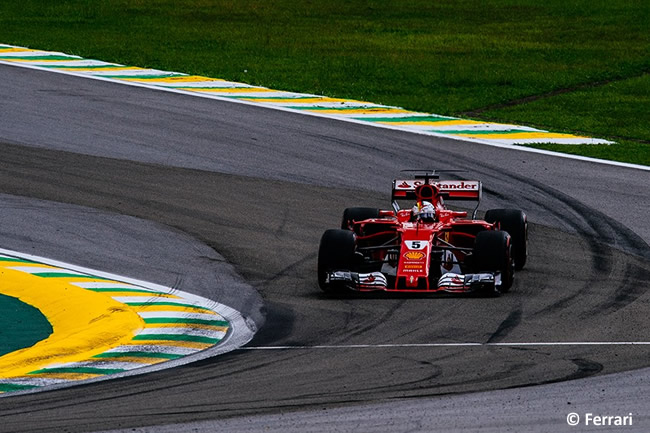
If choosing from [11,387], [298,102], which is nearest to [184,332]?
[11,387]

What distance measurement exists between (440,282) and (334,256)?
125 cm

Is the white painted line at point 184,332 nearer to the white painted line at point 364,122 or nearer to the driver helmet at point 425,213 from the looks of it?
the driver helmet at point 425,213

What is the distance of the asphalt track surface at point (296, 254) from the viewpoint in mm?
10414

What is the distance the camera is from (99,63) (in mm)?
28828

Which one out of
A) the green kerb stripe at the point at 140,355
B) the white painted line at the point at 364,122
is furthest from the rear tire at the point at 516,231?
the white painted line at the point at 364,122

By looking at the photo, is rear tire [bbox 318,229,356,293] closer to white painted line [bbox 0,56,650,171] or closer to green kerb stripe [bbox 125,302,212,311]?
green kerb stripe [bbox 125,302,212,311]

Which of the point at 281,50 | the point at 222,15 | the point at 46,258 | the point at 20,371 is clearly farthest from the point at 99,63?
the point at 20,371

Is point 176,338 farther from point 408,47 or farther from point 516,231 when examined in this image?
point 408,47

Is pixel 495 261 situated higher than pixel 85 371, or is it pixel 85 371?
pixel 495 261

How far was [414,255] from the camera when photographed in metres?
14.6

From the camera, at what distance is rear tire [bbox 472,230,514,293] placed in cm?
1438

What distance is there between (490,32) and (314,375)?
24121mm

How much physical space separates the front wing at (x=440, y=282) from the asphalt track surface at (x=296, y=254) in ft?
0.54

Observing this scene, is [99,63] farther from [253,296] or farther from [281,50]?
[253,296]
